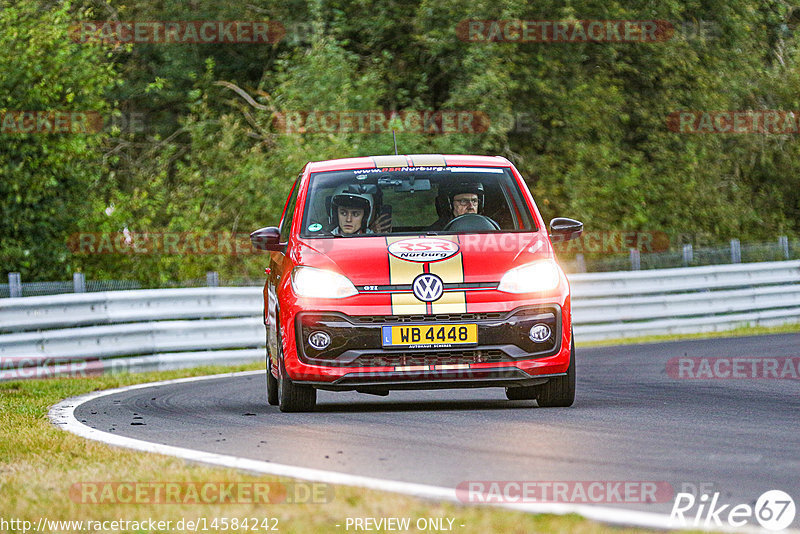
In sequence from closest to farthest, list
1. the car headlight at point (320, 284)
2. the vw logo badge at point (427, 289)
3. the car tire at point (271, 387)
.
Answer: the vw logo badge at point (427, 289)
the car headlight at point (320, 284)
the car tire at point (271, 387)

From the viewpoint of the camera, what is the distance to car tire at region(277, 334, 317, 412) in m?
9.29

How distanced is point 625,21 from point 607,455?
20.9 m

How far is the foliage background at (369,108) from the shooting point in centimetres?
2045

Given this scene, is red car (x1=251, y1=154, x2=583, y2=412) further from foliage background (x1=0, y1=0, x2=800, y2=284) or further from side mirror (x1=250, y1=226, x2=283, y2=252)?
foliage background (x1=0, y1=0, x2=800, y2=284)

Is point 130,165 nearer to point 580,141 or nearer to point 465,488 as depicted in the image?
point 580,141

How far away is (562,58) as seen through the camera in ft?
86.4

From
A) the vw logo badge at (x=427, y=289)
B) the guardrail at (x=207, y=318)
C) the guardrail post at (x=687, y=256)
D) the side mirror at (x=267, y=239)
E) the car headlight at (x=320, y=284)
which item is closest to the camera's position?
the vw logo badge at (x=427, y=289)

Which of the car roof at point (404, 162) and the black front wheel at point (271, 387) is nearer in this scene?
the car roof at point (404, 162)

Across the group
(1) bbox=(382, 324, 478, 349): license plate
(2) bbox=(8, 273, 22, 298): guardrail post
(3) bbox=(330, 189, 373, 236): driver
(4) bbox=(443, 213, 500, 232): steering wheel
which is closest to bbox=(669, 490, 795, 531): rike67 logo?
(1) bbox=(382, 324, 478, 349): license plate

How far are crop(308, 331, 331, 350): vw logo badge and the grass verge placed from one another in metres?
1.61

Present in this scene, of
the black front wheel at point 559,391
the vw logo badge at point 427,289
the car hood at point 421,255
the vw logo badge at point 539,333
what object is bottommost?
the black front wheel at point 559,391

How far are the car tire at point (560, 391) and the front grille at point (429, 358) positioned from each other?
52 centimetres

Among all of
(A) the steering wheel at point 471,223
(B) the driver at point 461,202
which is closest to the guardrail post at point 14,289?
(B) the driver at point 461,202

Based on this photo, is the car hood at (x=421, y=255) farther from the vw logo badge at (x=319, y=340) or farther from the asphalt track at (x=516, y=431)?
the asphalt track at (x=516, y=431)
